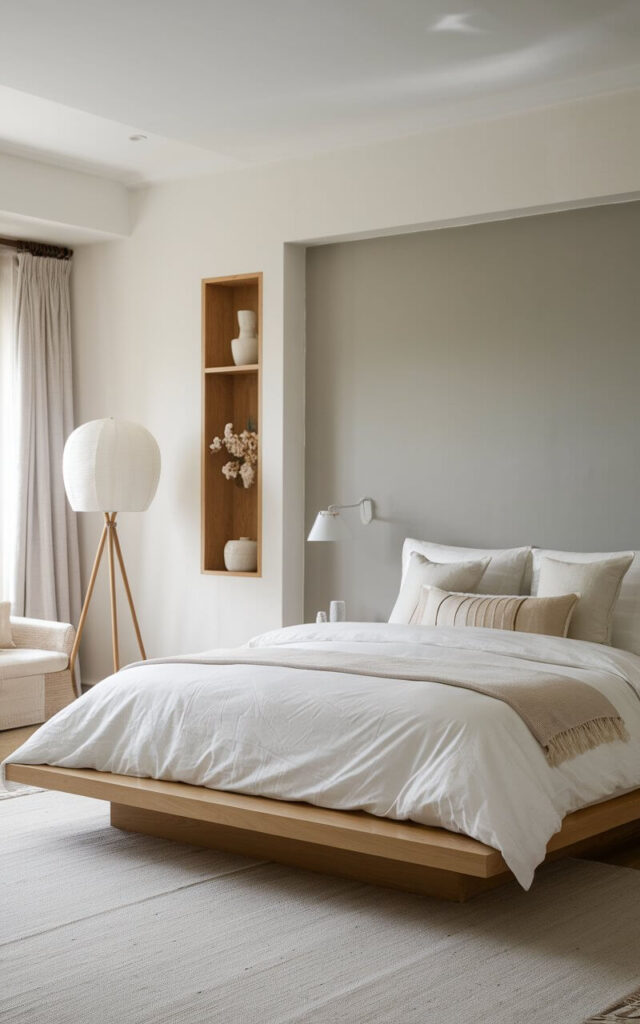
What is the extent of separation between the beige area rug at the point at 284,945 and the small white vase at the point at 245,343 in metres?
2.89

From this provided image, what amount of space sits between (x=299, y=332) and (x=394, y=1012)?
12.7 feet

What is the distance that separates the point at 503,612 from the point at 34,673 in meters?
2.47

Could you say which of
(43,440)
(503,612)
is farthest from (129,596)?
(503,612)

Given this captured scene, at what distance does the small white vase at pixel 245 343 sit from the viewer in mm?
5934

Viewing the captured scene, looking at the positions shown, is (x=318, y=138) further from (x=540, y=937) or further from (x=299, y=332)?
(x=540, y=937)

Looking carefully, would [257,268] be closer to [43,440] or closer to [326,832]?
[43,440]

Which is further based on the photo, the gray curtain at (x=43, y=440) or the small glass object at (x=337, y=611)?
the gray curtain at (x=43, y=440)

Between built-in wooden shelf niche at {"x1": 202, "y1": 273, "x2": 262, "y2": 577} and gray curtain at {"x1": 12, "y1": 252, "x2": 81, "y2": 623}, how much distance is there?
922mm

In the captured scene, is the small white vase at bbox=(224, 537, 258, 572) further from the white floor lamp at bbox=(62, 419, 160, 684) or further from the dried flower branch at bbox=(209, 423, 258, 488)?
the white floor lamp at bbox=(62, 419, 160, 684)

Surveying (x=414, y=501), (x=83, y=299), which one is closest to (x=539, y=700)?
(x=414, y=501)

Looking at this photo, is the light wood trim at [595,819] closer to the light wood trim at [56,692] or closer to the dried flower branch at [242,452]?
the dried flower branch at [242,452]

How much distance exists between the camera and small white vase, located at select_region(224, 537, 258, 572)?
19.4ft

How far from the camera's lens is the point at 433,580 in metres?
4.80

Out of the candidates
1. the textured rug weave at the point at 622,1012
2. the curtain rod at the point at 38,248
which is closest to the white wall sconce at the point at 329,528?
the curtain rod at the point at 38,248
